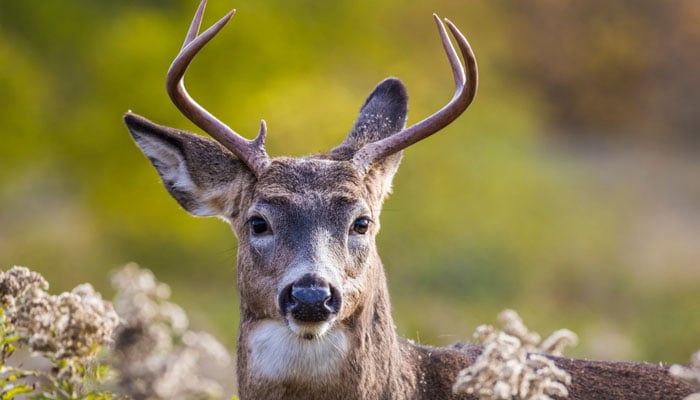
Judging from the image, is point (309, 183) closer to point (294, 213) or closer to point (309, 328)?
point (294, 213)

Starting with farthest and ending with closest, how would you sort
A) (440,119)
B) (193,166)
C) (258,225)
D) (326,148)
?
(326,148) < (193,166) < (440,119) < (258,225)

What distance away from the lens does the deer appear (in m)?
6.43

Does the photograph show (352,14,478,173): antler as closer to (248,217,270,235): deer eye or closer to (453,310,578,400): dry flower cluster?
(248,217,270,235): deer eye

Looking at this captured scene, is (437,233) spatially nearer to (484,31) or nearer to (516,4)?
(484,31)

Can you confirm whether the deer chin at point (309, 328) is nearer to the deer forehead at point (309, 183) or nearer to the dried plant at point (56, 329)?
the deer forehead at point (309, 183)

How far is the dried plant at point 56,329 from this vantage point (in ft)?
21.8

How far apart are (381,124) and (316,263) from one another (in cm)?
149

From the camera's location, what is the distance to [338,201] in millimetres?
6730

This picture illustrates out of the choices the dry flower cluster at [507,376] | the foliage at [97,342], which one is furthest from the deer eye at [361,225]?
the foliage at [97,342]

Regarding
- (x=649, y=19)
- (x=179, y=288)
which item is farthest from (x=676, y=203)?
(x=179, y=288)

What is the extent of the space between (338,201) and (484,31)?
34675 millimetres

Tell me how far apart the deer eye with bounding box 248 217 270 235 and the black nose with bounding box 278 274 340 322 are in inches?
21.1

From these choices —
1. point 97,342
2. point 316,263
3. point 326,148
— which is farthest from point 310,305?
point 326,148

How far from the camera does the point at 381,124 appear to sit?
7.68 metres
